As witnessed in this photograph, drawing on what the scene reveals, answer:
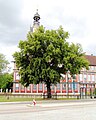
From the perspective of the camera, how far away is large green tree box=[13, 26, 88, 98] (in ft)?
135

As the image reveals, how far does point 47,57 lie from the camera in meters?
40.7

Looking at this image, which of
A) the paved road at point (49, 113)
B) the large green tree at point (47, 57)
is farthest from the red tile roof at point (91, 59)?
the paved road at point (49, 113)

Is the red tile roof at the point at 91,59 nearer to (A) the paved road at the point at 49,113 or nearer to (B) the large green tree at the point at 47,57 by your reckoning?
(B) the large green tree at the point at 47,57

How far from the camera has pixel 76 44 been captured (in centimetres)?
4497

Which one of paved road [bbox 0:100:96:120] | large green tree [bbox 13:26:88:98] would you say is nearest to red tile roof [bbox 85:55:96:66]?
large green tree [bbox 13:26:88:98]

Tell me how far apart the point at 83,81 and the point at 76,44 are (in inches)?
1973

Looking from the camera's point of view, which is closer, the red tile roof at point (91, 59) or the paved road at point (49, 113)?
the paved road at point (49, 113)

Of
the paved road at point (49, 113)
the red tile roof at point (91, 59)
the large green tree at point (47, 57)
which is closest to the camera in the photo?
the paved road at point (49, 113)

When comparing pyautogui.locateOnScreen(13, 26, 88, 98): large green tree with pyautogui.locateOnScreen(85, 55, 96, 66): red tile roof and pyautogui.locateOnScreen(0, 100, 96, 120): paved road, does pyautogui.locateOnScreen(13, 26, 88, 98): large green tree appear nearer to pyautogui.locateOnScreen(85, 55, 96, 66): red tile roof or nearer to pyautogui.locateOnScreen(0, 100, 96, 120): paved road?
Answer: pyautogui.locateOnScreen(0, 100, 96, 120): paved road

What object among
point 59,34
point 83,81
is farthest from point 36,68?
point 83,81

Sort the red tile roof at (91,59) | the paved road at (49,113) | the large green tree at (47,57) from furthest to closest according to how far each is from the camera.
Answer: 1. the red tile roof at (91,59)
2. the large green tree at (47,57)
3. the paved road at (49,113)

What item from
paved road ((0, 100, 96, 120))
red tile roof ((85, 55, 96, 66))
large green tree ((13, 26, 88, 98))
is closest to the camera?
paved road ((0, 100, 96, 120))

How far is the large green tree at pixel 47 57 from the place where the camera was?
41219 mm

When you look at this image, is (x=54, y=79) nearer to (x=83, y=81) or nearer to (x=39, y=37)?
(x=39, y=37)
